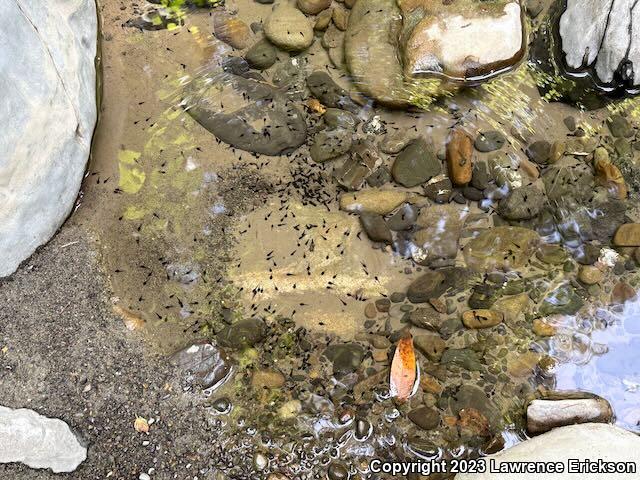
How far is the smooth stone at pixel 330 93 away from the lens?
533cm

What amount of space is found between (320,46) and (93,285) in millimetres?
3216

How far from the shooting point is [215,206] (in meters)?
4.87

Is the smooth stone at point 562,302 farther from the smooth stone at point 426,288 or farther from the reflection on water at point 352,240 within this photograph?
the smooth stone at point 426,288

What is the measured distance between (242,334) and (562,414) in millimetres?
2604

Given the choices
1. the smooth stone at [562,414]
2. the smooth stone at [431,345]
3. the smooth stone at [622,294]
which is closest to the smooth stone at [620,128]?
the smooth stone at [622,294]

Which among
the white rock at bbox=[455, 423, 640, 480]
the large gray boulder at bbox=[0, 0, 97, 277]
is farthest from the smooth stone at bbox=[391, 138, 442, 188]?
the large gray boulder at bbox=[0, 0, 97, 277]

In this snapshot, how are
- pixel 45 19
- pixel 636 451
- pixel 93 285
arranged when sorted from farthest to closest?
pixel 93 285 < pixel 45 19 < pixel 636 451

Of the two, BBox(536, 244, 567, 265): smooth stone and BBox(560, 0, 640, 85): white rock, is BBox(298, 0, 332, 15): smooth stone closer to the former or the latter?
BBox(560, 0, 640, 85): white rock

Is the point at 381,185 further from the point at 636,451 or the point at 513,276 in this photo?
the point at 636,451

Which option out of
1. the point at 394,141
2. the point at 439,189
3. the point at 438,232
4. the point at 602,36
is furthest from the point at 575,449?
the point at 602,36

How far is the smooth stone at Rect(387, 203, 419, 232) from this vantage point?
497 cm

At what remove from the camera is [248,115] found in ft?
17.0

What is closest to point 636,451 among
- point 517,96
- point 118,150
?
point 517,96

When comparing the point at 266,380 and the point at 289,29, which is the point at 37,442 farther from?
the point at 289,29
